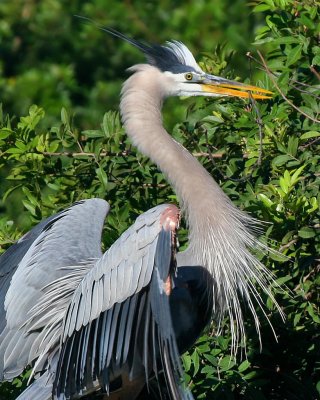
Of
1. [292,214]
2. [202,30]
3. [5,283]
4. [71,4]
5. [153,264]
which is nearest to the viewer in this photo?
[153,264]

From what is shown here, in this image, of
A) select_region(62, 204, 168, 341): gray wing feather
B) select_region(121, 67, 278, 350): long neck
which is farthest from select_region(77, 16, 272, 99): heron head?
select_region(62, 204, 168, 341): gray wing feather

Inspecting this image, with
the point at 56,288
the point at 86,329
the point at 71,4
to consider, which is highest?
the point at 71,4

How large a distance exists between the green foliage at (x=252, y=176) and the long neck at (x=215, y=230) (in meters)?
0.08

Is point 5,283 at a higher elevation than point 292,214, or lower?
higher

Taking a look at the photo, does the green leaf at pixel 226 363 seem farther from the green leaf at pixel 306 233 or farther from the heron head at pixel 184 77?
the heron head at pixel 184 77

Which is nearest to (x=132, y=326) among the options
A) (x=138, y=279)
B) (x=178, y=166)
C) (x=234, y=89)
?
(x=138, y=279)

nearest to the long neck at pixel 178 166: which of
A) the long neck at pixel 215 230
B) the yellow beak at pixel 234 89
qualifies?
the long neck at pixel 215 230

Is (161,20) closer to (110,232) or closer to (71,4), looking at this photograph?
(71,4)

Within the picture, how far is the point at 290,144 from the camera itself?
14.0ft

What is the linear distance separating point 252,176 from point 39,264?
2.86 feet

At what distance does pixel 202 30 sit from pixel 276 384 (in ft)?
12.4

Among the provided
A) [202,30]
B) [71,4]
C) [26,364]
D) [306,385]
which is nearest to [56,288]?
[26,364]

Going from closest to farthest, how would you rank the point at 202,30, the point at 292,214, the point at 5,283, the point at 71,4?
the point at 292,214 < the point at 5,283 < the point at 202,30 < the point at 71,4

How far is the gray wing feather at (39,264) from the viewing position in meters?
4.19
